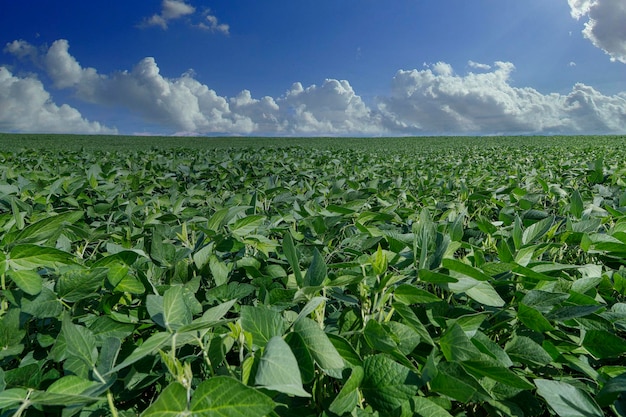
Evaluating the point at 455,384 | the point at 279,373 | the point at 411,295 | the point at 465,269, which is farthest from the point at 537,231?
the point at 279,373

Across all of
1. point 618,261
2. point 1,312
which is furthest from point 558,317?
point 1,312

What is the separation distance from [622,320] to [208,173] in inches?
178

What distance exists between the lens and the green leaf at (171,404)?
0.54 metres

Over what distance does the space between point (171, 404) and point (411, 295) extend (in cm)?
54

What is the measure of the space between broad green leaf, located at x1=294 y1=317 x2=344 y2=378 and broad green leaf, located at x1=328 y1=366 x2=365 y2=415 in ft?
0.12

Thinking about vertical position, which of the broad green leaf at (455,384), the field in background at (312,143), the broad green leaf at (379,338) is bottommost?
the broad green leaf at (455,384)

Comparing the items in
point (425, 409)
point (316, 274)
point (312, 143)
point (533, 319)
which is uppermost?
point (312, 143)

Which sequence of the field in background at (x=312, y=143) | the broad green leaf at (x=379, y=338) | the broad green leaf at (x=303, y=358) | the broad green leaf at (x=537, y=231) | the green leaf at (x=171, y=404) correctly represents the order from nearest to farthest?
the green leaf at (x=171, y=404) → the broad green leaf at (x=303, y=358) → the broad green leaf at (x=379, y=338) → the broad green leaf at (x=537, y=231) → the field in background at (x=312, y=143)

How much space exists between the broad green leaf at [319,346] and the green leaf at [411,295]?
24 cm

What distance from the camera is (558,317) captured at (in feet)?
3.21

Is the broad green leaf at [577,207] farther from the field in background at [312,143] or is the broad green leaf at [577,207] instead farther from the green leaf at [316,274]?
the field in background at [312,143]

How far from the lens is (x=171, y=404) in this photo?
0.56 meters

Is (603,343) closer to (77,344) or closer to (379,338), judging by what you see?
(379,338)

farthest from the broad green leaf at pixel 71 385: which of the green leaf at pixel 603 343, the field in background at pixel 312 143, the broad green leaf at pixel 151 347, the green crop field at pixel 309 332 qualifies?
the field in background at pixel 312 143
